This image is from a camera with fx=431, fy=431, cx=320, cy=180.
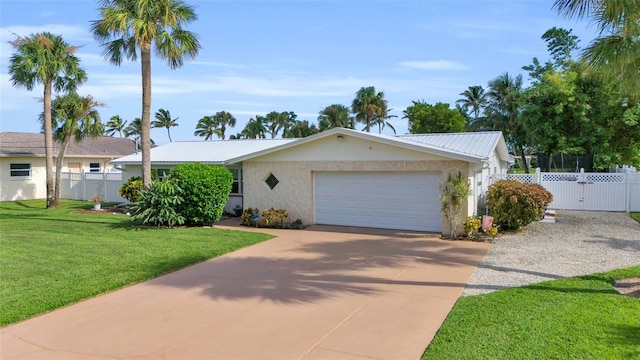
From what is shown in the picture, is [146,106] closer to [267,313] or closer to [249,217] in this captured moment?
[249,217]

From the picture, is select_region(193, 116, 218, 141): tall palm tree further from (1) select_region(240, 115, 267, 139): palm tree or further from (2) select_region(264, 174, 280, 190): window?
(2) select_region(264, 174, 280, 190): window

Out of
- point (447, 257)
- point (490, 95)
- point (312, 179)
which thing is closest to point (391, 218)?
point (312, 179)

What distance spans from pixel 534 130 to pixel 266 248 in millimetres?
18423

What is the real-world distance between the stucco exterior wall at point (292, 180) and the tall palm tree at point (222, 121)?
142 feet

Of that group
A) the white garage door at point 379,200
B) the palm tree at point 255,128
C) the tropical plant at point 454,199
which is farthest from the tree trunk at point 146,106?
the palm tree at point 255,128

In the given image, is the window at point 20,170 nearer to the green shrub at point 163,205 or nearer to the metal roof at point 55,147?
the metal roof at point 55,147

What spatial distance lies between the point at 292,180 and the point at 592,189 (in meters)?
12.1

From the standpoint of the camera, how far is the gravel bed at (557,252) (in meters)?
7.95

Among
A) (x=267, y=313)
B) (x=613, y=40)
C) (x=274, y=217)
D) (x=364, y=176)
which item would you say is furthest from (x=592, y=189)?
(x=267, y=313)

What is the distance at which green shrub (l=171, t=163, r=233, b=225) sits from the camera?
1427 centimetres

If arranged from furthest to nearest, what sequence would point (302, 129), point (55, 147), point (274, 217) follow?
point (302, 129)
point (55, 147)
point (274, 217)

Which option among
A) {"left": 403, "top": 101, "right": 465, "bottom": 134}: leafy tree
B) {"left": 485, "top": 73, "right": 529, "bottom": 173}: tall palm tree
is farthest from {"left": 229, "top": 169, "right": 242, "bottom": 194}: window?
{"left": 403, "top": 101, "right": 465, "bottom": 134}: leafy tree

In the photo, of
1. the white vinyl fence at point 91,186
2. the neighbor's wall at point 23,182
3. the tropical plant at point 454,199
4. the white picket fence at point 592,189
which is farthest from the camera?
the neighbor's wall at point 23,182

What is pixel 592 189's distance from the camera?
1733cm
